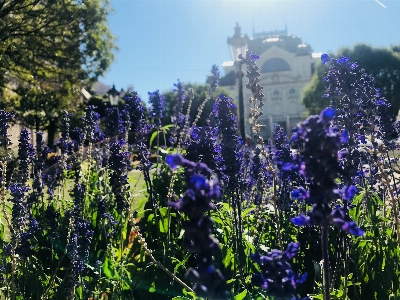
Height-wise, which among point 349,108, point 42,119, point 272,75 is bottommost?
point 349,108

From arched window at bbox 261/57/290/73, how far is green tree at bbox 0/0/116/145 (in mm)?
50990

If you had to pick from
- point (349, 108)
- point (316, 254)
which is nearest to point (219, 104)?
point (349, 108)

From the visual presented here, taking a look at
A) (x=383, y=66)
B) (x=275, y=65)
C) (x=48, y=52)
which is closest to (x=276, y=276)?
(x=48, y=52)

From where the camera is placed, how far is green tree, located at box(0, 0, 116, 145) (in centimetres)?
1243

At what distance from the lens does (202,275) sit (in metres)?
1.22

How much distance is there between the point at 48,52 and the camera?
1409 centimetres

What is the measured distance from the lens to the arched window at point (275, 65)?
2614 inches

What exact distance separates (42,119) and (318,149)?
19.5m

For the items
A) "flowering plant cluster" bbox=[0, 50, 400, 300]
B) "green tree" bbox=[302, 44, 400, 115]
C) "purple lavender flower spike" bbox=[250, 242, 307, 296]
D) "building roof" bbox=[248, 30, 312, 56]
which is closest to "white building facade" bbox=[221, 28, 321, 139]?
"building roof" bbox=[248, 30, 312, 56]

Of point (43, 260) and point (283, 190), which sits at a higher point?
point (283, 190)

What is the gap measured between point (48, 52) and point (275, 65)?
56.8 meters

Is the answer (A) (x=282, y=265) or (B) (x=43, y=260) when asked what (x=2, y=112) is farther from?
(A) (x=282, y=265)

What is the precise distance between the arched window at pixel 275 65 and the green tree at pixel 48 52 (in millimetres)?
50990

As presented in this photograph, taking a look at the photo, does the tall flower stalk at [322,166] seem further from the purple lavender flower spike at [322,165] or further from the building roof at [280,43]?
the building roof at [280,43]
